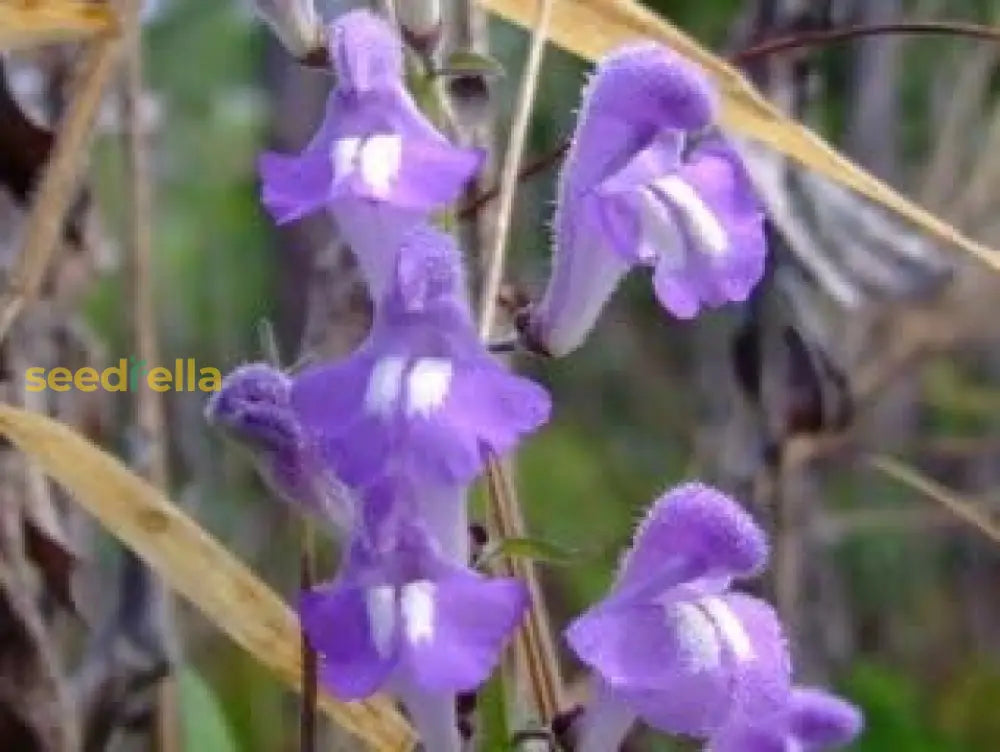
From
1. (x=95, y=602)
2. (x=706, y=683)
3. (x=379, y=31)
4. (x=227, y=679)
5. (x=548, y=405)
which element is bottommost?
(x=227, y=679)

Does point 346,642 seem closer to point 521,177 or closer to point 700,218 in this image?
point 700,218

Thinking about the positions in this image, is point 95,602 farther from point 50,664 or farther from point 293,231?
point 293,231

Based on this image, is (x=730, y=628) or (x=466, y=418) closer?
(x=466, y=418)

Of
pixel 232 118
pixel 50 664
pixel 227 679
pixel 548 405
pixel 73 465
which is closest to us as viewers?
pixel 548 405

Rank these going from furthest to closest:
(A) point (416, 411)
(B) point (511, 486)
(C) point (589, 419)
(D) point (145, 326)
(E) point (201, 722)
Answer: (C) point (589, 419), (D) point (145, 326), (E) point (201, 722), (B) point (511, 486), (A) point (416, 411)

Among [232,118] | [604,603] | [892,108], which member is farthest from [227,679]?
[232,118]

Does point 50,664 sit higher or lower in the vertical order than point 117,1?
lower

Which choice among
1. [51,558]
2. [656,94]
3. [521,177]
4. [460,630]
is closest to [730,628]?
[460,630]

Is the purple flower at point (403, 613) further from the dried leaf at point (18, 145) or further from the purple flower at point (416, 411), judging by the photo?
the dried leaf at point (18, 145)
